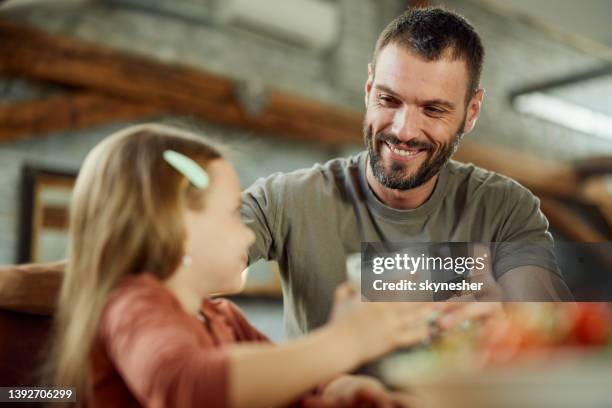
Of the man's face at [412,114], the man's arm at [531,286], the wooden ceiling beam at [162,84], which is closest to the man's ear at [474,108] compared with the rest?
the man's face at [412,114]

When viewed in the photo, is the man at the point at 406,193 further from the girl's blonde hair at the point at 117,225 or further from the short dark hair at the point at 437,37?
the girl's blonde hair at the point at 117,225

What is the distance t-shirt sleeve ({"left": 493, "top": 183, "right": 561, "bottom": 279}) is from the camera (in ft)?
2.74

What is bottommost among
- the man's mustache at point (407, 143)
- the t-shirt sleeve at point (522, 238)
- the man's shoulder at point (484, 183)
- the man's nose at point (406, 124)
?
the t-shirt sleeve at point (522, 238)

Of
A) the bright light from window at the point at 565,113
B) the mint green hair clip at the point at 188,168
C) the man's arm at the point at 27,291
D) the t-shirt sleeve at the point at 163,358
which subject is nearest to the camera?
the t-shirt sleeve at the point at 163,358

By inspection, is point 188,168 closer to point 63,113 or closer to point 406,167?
point 406,167

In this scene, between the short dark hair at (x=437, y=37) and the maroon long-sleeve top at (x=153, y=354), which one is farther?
the short dark hair at (x=437, y=37)

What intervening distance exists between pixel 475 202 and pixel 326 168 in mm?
213

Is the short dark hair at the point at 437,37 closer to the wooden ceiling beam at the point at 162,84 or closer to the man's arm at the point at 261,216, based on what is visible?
the man's arm at the point at 261,216

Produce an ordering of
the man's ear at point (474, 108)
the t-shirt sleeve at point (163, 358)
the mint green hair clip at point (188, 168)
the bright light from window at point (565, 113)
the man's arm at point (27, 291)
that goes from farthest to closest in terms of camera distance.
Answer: the bright light from window at point (565, 113)
the man's ear at point (474, 108)
the man's arm at point (27, 291)
the mint green hair clip at point (188, 168)
the t-shirt sleeve at point (163, 358)

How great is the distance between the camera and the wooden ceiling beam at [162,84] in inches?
73.4

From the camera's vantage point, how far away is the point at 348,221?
0.85 meters

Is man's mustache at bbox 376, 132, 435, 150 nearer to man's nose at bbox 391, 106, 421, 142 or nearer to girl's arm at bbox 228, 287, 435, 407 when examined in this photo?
man's nose at bbox 391, 106, 421, 142

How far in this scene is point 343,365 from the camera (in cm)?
54

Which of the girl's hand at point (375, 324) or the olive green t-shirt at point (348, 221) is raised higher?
the olive green t-shirt at point (348, 221)
